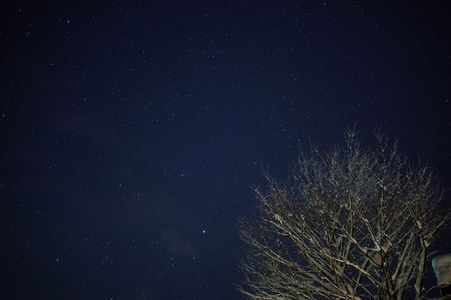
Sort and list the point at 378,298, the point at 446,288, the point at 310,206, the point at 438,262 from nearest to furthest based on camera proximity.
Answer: the point at 378,298 → the point at 310,206 → the point at 446,288 → the point at 438,262

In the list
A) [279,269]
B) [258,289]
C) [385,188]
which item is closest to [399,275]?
[385,188]

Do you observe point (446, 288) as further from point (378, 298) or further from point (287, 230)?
point (287, 230)

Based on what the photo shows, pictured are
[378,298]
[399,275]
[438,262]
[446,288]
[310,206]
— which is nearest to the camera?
[378,298]

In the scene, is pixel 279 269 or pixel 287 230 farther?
pixel 279 269

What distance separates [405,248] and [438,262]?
295cm

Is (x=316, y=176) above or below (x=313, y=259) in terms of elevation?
above

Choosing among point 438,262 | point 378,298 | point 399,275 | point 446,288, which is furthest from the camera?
point 438,262

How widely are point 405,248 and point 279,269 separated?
387 cm

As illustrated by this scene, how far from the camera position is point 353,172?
9.91 meters

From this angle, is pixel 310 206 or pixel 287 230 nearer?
pixel 287 230

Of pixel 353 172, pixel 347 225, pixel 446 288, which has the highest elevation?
pixel 353 172

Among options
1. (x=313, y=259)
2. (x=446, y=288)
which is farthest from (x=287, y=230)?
(x=446, y=288)

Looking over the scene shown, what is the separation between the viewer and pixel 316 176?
1008 cm

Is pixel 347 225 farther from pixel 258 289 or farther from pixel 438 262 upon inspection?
pixel 438 262
